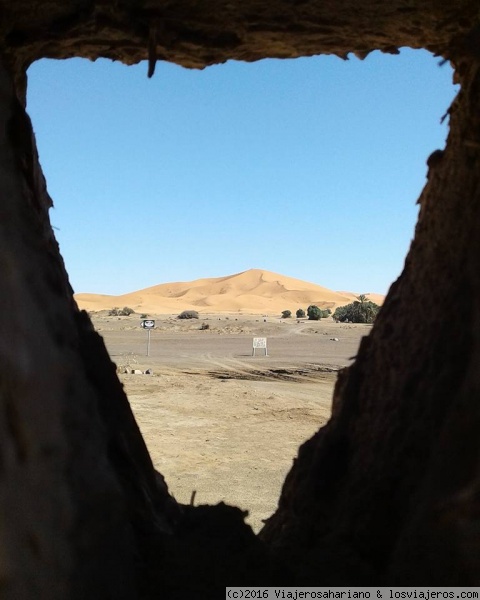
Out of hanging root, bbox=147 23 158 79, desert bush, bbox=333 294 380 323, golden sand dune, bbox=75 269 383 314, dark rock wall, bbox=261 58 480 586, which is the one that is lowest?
dark rock wall, bbox=261 58 480 586

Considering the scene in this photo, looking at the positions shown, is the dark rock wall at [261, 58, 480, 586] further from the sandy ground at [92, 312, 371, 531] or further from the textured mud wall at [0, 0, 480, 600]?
the sandy ground at [92, 312, 371, 531]

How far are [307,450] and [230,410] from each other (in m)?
7.02

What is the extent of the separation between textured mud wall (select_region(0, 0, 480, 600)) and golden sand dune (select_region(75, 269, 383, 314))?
6557 centimetres

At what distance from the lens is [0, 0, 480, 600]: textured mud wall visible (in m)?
1.87

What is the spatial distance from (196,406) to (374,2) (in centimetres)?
883

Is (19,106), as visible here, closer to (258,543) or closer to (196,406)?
(258,543)

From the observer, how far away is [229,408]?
10648 millimetres

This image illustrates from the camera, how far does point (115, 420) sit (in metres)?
2.69

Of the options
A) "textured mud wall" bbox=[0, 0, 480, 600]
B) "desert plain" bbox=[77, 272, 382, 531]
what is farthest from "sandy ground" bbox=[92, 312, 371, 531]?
"textured mud wall" bbox=[0, 0, 480, 600]

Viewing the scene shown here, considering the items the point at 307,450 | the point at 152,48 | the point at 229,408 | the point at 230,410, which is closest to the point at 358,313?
the point at 229,408

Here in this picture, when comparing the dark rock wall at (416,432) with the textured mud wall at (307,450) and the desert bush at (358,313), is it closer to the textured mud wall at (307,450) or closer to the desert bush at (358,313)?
the textured mud wall at (307,450)

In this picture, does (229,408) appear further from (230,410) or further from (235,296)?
(235,296)

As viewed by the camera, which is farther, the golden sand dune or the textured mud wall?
the golden sand dune

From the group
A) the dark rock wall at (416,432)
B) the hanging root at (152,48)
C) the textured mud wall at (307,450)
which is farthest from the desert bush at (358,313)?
the hanging root at (152,48)
